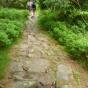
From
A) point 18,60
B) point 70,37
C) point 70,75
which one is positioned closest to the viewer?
point 70,75

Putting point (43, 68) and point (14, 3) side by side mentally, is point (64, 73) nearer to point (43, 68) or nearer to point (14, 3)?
point (43, 68)

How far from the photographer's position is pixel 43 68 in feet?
26.8

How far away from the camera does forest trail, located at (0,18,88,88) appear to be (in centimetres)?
709

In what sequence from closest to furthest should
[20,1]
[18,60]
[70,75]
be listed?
[70,75]
[18,60]
[20,1]

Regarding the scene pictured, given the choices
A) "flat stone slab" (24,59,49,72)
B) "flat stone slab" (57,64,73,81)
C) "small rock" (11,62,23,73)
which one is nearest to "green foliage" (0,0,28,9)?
"flat stone slab" (24,59,49,72)

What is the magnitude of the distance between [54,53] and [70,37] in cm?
142

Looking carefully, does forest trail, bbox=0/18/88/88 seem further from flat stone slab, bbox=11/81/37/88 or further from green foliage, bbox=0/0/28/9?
green foliage, bbox=0/0/28/9

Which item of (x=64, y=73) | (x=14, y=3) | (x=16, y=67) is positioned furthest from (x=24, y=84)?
(x=14, y=3)

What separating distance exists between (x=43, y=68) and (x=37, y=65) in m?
0.33

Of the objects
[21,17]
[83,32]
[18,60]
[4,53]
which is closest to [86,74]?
[18,60]

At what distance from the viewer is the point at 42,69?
808cm

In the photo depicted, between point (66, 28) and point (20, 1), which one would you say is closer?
point (66, 28)

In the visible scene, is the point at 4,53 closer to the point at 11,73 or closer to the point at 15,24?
the point at 11,73

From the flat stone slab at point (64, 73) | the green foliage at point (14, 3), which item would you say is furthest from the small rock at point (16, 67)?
the green foliage at point (14, 3)
